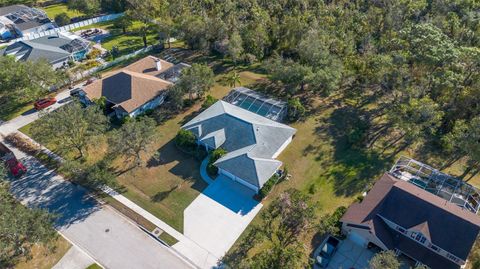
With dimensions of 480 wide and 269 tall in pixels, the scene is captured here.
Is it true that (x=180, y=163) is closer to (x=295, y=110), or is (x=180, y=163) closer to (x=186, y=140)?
(x=186, y=140)

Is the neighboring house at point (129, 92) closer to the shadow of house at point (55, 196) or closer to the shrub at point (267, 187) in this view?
the shadow of house at point (55, 196)

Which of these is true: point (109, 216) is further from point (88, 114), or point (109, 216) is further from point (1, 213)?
point (88, 114)

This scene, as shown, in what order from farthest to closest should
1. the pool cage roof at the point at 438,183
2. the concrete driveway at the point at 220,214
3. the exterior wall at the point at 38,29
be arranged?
1. the exterior wall at the point at 38,29
2. the pool cage roof at the point at 438,183
3. the concrete driveway at the point at 220,214

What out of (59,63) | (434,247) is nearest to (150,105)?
(59,63)

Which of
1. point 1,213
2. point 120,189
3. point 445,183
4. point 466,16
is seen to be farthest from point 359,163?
point 466,16

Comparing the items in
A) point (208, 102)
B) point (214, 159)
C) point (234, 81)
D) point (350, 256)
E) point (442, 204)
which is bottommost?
point (350, 256)

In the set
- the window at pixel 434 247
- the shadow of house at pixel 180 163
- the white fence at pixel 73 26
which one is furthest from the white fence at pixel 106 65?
the window at pixel 434 247
